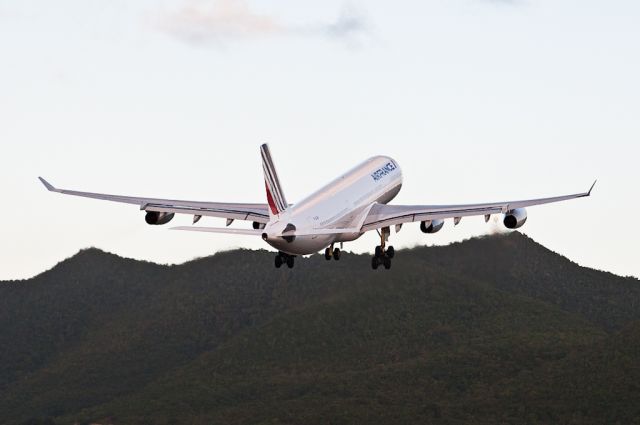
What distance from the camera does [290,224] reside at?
3086 inches

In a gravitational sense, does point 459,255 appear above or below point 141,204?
above

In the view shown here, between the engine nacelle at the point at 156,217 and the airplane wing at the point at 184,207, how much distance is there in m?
1.03

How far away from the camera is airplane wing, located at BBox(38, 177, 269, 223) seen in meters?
84.5

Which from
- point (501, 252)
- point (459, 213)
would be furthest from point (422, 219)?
point (501, 252)

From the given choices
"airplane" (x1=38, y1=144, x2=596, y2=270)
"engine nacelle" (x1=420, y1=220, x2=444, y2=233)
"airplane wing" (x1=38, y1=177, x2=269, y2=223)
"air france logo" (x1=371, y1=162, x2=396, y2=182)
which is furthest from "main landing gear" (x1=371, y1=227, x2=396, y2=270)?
"airplane wing" (x1=38, y1=177, x2=269, y2=223)

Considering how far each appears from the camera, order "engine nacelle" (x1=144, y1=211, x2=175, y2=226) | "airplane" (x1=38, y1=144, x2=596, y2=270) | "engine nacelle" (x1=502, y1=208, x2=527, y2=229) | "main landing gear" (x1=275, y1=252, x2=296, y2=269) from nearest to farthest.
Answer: "airplane" (x1=38, y1=144, x2=596, y2=270) → "engine nacelle" (x1=502, y1=208, x2=527, y2=229) → "main landing gear" (x1=275, y1=252, x2=296, y2=269) → "engine nacelle" (x1=144, y1=211, x2=175, y2=226)

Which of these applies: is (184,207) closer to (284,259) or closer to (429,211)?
(284,259)

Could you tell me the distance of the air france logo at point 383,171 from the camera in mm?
95725

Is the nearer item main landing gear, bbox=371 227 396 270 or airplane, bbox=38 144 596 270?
airplane, bbox=38 144 596 270

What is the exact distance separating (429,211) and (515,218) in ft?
20.5

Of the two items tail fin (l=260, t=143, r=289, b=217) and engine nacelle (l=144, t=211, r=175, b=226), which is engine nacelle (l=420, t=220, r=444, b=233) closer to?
tail fin (l=260, t=143, r=289, b=217)

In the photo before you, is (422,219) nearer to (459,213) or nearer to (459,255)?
(459,213)

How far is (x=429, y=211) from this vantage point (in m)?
86.4

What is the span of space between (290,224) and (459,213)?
13.0 meters
